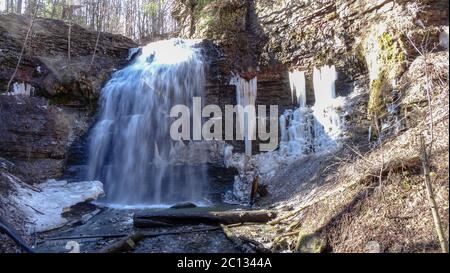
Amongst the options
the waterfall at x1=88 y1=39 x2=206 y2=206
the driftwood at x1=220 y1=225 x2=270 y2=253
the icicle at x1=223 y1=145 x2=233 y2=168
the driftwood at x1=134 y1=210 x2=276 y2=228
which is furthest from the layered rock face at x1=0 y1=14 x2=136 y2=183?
the driftwood at x1=220 y1=225 x2=270 y2=253

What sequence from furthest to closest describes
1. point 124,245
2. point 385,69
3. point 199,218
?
1. point 385,69
2. point 199,218
3. point 124,245

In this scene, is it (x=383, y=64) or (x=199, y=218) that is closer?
(x=199, y=218)

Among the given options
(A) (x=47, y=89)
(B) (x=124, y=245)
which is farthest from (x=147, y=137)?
(B) (x=124, y=245)

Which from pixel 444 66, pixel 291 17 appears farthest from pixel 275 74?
pixel 444 66

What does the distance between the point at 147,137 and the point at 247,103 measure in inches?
146

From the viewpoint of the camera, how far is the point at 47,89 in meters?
13.7

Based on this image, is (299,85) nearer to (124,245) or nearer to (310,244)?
(310,244)

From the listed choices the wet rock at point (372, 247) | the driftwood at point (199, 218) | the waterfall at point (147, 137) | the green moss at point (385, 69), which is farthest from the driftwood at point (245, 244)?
the waterfall at point (147, 137)

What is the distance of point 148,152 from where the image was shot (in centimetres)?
1238

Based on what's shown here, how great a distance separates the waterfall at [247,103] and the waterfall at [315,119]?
107 cm

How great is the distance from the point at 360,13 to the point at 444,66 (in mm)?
5987

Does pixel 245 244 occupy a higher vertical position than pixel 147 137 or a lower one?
lower

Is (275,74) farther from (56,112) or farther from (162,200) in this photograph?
(56,112)
